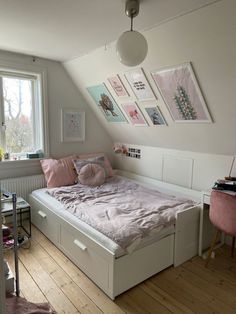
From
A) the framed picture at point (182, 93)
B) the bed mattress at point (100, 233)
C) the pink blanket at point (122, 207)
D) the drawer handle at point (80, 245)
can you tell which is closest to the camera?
the bed mattress at point (100, 233)

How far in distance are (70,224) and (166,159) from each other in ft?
5.22

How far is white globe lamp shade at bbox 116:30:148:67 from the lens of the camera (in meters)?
1.74

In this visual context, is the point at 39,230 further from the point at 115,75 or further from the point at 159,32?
the point at 159,32

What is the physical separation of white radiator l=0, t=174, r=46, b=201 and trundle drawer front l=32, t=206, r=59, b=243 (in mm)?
274

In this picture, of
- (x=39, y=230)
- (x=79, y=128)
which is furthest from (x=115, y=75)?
(x=39, y=230)

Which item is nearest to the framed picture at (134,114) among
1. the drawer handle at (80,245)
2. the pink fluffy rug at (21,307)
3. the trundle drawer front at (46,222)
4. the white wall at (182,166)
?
the white wall at (182,166)

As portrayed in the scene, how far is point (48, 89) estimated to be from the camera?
3230 mm

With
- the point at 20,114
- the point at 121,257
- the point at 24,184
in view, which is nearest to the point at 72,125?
the point at 20,114

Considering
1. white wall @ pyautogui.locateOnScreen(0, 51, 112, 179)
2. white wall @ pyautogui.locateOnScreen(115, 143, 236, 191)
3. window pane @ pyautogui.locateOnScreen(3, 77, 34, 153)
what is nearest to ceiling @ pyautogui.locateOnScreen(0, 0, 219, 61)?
white wall @ pyautogui.locateOnScreen(0, 51, 112, 179)

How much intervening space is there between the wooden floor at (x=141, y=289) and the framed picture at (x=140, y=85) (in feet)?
5.96

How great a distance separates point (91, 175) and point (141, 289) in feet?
5.27

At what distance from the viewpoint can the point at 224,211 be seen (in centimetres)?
199

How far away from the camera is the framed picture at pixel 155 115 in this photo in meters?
2.77

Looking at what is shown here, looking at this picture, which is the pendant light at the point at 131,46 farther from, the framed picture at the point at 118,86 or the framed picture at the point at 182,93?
the framed picture at the point at 118,86
